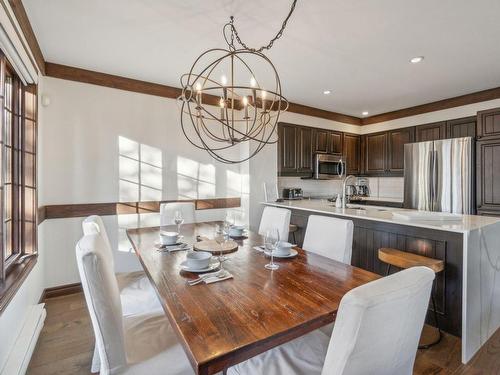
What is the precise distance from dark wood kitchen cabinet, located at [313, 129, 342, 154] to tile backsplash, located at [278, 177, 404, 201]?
2.06ft

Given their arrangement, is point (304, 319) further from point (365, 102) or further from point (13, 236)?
point (365, 102)

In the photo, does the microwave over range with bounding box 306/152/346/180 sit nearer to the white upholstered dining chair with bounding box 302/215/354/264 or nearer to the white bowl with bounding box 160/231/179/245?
the white upholstered dining chair with bounding box 302/215/354/264

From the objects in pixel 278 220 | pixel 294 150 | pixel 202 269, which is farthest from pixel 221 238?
pixel 294 150

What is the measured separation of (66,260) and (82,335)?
1076 mm

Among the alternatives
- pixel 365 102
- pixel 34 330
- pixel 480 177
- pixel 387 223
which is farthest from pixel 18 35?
pixel 480 177

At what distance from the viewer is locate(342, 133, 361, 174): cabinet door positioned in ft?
17.0

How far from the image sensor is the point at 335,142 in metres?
4.98

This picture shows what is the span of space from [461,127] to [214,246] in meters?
4.06

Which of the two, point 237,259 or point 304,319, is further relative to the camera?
point 237,259

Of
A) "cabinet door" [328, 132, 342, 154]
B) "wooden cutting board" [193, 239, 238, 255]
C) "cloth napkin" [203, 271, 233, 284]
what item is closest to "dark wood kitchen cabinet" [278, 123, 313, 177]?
"cabinet door" [328, 132, 342, 154]

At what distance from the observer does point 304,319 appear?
1.04 meters

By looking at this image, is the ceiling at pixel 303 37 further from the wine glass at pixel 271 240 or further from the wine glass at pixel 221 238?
the wine glass at pixel 221 238

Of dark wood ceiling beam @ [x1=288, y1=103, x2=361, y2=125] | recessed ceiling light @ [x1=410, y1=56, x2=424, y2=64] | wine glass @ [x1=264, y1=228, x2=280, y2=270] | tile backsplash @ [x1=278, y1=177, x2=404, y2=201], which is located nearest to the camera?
wine glass @ [x1=264, y1=228, x2=280, y2=270]

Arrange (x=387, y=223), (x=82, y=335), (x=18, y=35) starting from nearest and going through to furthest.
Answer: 1. (x=18, y=35)
2. (x=82, y=335)
3. (x=387, y=223)
